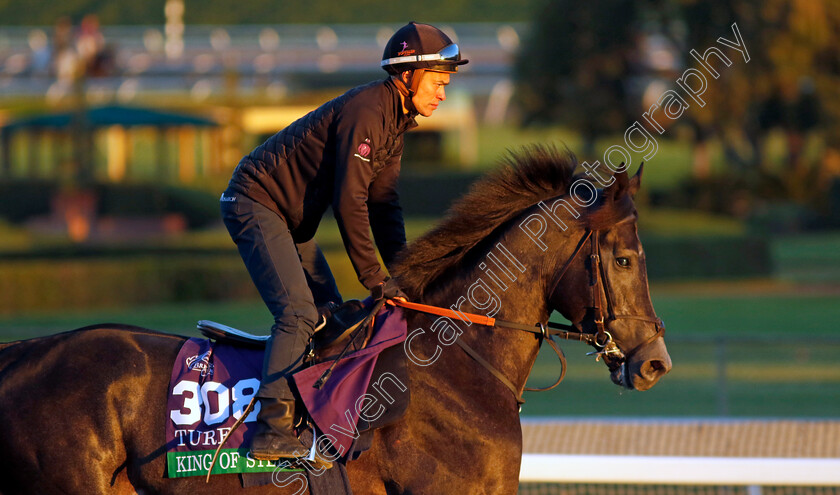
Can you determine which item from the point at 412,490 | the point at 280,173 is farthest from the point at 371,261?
the point at 412,490

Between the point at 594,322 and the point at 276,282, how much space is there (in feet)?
3.38

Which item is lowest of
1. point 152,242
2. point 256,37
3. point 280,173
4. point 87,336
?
point 256,37

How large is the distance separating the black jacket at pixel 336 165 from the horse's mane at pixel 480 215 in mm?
140

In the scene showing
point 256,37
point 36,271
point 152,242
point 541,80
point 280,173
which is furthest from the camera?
point 256,37

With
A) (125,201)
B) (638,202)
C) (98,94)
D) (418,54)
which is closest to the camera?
(418,54)

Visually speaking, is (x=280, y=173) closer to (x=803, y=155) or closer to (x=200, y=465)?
(x=200, y=465)

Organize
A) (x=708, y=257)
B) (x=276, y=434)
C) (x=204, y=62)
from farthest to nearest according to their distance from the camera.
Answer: (x=204, y=62), (x=708, y=257), (x=276, y=434)

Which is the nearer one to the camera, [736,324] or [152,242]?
[736,324]

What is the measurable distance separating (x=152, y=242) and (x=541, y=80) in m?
9.14

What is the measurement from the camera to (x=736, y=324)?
13.8 meters

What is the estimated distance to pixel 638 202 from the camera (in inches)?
864

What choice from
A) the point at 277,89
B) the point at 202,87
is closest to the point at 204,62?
the point at 277,89

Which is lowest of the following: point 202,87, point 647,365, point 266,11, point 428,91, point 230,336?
point 266,11

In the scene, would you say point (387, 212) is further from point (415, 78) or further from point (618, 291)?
point (618, 291)
